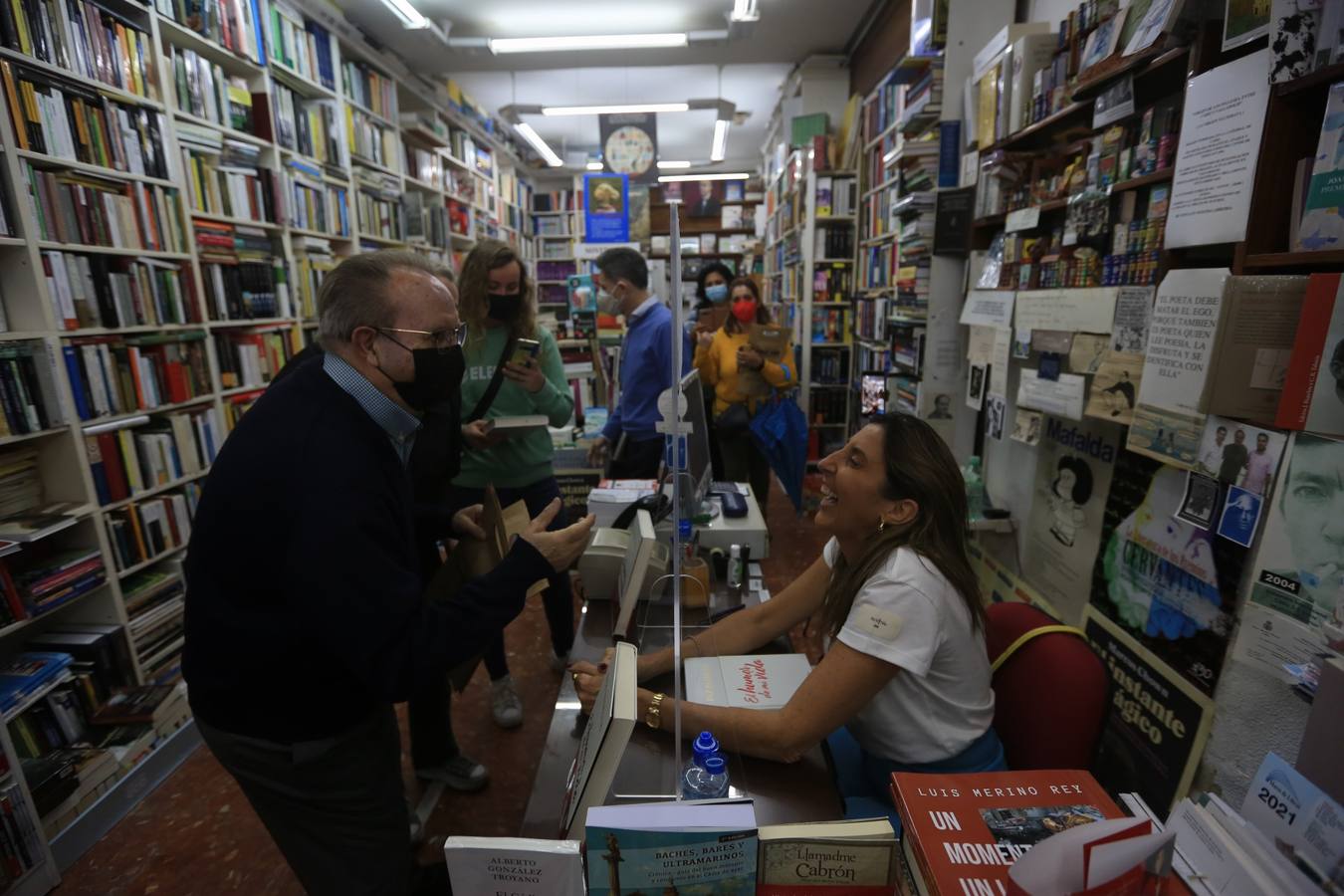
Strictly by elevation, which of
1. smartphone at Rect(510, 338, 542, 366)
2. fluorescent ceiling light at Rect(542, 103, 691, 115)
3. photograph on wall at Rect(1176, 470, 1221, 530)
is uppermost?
fluorescent ceiling light at Rect(542, 103, 691, 115)

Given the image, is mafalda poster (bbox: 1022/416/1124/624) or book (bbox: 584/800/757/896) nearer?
book (bbox: 584/800/757/896)

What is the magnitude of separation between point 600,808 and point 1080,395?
1929 millimetres

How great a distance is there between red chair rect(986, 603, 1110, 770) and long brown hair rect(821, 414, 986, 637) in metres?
0.11

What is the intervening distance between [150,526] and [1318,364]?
3.63m

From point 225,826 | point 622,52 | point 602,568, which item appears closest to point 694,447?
point 602,568

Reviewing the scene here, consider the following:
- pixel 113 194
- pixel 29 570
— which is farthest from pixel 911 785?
pixel 113 194

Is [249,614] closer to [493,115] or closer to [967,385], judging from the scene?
[967,385]

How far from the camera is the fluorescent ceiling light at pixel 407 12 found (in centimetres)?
373

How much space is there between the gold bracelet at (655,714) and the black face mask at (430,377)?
75 cm

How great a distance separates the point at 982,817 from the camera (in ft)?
2.60

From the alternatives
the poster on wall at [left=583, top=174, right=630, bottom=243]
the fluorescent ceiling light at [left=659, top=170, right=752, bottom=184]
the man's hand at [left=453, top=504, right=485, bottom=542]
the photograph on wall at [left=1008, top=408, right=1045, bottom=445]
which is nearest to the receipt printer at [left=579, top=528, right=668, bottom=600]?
the man's hand at [left=453, top=504, right=485, bottom=542]

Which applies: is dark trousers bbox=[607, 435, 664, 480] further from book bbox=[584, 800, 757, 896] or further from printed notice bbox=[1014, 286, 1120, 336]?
book bbox=[584, 800, 757, 896]

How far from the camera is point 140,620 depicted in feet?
7.86

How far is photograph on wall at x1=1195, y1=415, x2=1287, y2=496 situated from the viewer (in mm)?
1316
